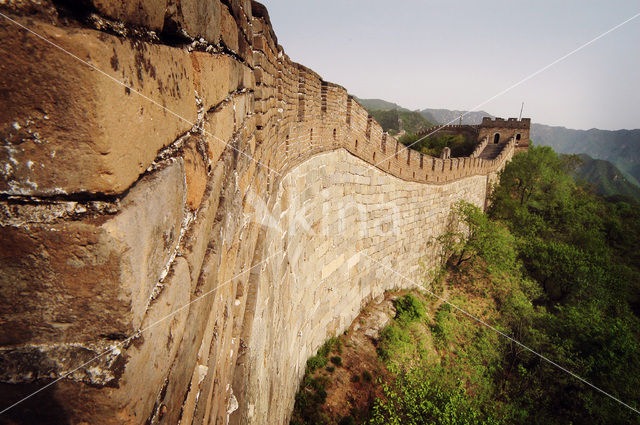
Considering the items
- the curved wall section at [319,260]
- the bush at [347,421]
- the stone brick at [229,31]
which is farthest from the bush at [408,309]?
the stone brick at [229,31]

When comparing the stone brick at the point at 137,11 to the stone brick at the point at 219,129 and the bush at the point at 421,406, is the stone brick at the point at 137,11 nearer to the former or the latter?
the stone brick at the point at 219,129

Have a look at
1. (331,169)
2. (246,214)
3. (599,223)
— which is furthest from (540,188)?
(246,214)

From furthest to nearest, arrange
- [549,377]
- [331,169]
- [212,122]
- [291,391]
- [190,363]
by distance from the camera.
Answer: [549,377] → [331,169] → [291,391] → [212,122] → [190,363]

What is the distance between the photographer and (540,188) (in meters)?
21.6

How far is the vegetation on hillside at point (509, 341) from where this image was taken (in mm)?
6246

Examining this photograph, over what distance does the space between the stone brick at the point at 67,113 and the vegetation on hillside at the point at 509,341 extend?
5.62 m

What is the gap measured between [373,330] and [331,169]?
409cm

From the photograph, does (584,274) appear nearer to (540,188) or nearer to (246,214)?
(540,188)

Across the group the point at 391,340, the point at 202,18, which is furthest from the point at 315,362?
the point at 202,18

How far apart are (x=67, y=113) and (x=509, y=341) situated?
37.1 ft

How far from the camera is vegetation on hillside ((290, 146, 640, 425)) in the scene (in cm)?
625

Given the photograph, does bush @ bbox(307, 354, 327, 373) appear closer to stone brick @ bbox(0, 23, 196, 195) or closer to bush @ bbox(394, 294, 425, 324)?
bush @ bbox(394, 294, 425, 324)

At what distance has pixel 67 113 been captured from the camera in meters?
0.49

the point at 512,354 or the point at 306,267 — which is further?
the point at 512,354
